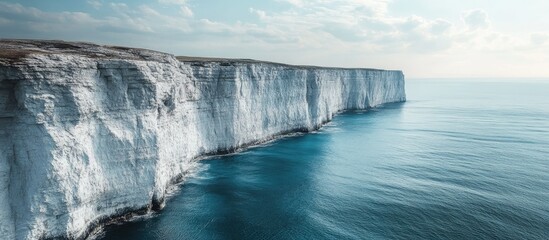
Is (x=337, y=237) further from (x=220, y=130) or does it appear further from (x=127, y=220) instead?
(x=220, y=130)

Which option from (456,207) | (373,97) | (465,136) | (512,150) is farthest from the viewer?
(373,97)

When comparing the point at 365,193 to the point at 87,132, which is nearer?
the point at 87,132

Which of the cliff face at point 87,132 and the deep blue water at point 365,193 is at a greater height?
the cliff face at point 87,132

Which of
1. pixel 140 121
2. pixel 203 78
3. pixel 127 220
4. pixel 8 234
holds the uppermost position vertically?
pixel 203 78

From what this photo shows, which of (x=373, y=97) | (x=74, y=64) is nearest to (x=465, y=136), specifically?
(x=373, y=97)

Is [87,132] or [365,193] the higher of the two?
[87,132]
